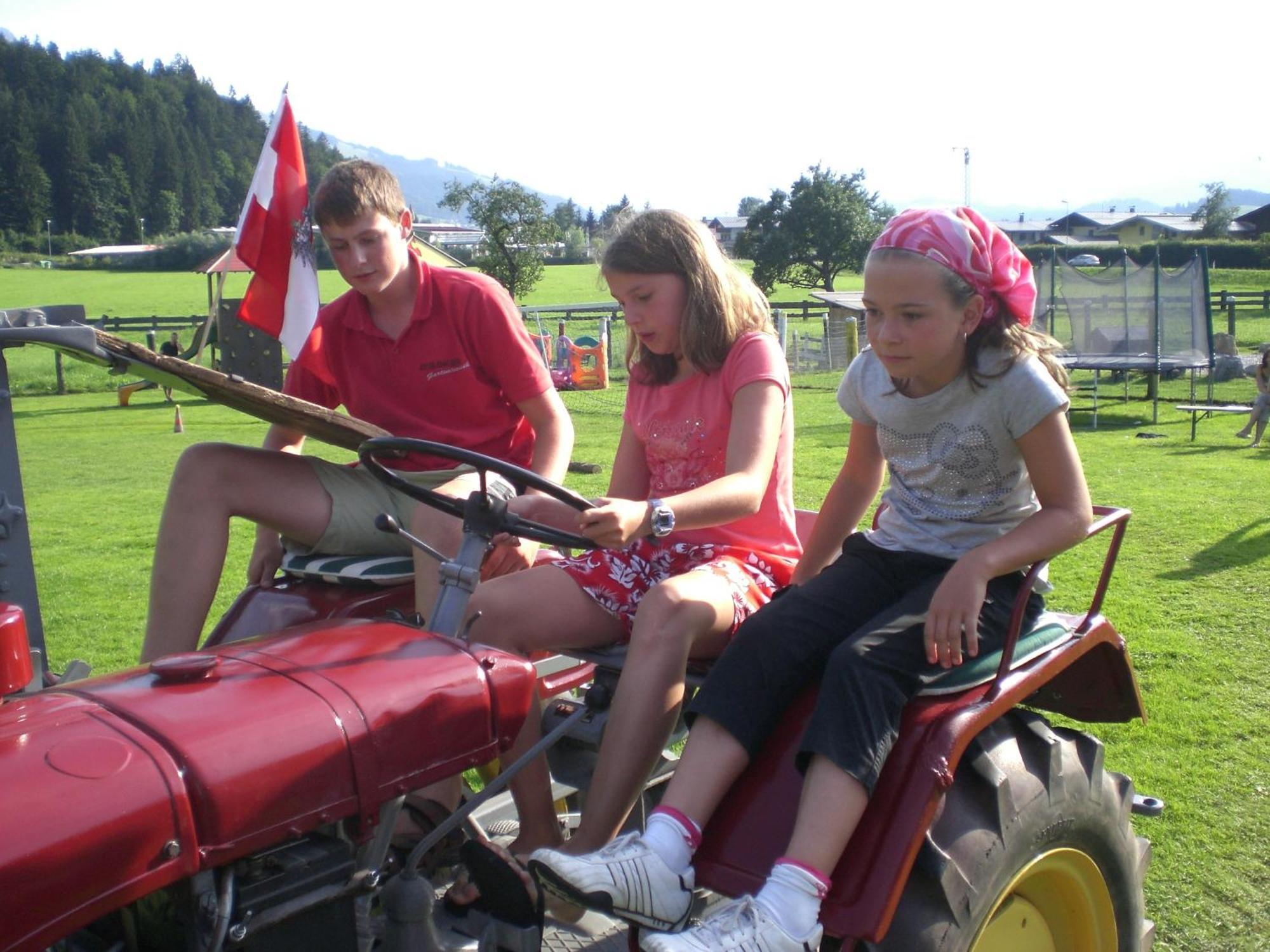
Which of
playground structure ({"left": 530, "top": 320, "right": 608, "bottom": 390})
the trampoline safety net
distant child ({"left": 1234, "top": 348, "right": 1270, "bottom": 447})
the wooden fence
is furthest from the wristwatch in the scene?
the wooden fence

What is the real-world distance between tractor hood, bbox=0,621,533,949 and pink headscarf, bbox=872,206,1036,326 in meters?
1.08

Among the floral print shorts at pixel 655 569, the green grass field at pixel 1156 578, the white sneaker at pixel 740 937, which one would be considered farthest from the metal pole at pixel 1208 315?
the white sneaker at pixel 740 937

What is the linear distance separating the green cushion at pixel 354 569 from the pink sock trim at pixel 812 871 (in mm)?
1331

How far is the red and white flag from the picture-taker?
4.38m

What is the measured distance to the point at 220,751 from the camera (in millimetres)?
1609

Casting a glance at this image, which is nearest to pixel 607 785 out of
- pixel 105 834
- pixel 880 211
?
pixel 105 834

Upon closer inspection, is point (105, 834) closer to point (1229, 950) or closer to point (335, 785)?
point (335, 785)

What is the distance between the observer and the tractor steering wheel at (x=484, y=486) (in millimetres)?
2041

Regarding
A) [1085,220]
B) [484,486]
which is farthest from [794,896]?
[1085,220]

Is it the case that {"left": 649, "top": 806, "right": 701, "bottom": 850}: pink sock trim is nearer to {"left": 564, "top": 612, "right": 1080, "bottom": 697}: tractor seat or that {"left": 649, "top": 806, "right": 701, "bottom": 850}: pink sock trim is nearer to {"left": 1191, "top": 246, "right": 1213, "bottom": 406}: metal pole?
{"left": 564, "top": 612, "right": 1080, "bottom": 697}: tractor seat

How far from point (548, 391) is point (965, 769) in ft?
5.19

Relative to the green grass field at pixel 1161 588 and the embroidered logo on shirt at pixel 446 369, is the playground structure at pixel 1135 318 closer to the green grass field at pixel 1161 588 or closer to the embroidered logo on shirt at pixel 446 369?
the green grass field at pixel 1161 588

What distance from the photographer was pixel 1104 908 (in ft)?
7.83

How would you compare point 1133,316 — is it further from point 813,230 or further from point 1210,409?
point 813,230
